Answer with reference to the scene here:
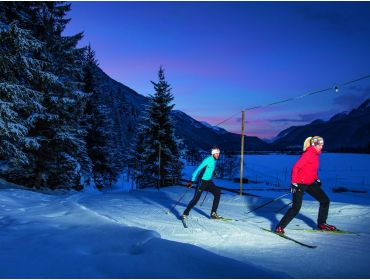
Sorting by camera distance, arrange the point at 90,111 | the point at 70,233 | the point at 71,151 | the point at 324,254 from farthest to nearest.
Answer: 1. the point at 90,111
2. the point at 71,151
3. the point at 70,233
4. the point at 324,254

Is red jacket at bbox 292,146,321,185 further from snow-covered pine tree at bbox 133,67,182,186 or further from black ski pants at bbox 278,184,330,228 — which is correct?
snow-covered pine tree at bbox 133,67,182,186

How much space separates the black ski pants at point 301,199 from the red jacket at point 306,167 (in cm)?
18

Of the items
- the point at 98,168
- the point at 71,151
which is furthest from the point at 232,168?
the point at 71,151

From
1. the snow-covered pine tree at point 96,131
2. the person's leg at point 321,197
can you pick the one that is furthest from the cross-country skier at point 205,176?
the snow-covered pine tree at point 96,131

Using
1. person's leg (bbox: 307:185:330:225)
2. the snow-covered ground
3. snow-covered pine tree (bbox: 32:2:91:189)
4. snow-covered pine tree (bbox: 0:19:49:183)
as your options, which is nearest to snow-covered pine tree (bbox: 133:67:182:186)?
snow-covered pine tree (bbox: 32:2:91:189)

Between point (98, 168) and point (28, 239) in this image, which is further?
point (98, 168)

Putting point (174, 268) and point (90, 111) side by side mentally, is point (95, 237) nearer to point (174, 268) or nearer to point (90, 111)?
point (174, 268)

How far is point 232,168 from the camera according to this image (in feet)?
356

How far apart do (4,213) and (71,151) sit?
1095 centimetres

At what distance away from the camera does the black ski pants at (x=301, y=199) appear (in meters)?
6.95

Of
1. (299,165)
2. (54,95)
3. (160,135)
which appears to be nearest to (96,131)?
(160,135)

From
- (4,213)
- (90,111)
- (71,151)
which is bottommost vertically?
(4,213)

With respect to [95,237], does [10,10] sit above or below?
above

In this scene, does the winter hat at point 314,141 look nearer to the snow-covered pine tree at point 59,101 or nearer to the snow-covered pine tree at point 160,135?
the snow-covered pine tree at point 59,101
